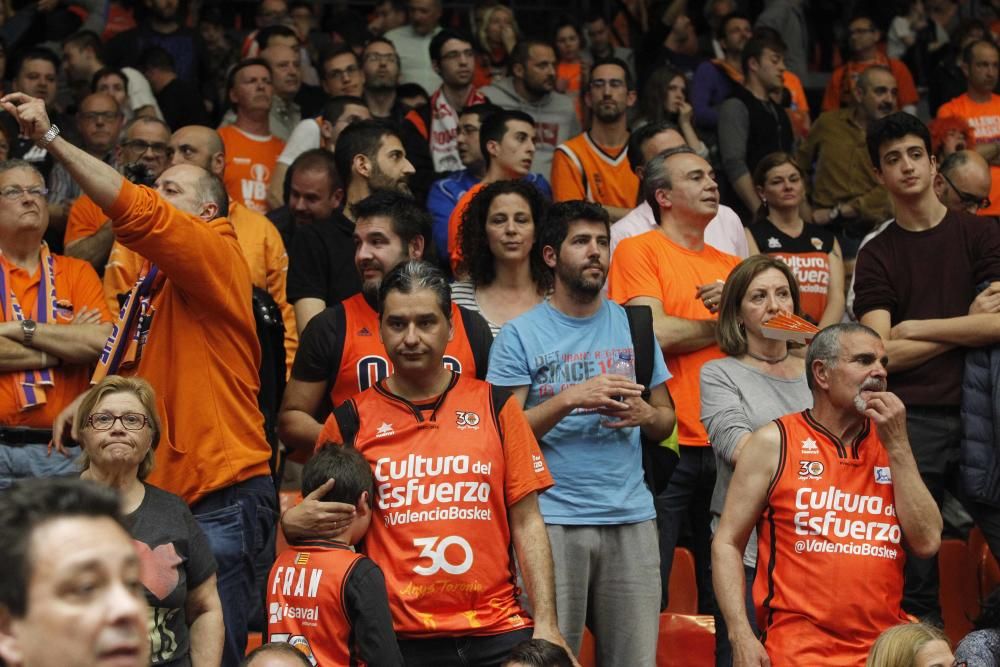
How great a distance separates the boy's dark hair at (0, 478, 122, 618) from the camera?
2.67 metres

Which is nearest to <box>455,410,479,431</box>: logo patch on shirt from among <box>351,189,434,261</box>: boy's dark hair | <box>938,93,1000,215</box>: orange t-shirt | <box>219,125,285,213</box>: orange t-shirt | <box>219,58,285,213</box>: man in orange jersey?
<box>351,189,434,261</box>: boy's dark hair

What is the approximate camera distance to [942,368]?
6.61 meters

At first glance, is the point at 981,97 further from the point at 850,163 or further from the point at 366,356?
the point at 366,356

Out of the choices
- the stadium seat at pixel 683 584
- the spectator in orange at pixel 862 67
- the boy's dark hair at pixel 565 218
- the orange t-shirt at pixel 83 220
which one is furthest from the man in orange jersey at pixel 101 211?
the spectator in orange at pixel 862 67

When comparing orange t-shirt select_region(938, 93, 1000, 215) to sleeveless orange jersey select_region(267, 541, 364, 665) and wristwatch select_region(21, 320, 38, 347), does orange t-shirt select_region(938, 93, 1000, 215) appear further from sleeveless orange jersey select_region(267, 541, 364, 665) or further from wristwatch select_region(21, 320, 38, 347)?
sleeveless orange jersey select_region(267, 541, 364, 665)

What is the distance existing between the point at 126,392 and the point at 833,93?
8.52 metres

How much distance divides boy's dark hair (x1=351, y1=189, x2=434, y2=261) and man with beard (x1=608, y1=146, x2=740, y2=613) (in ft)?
3.33

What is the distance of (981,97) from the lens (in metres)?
10.9

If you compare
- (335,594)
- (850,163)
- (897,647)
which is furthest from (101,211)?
(850,163)

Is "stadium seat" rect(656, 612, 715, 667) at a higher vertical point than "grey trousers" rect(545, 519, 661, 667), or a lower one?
lower

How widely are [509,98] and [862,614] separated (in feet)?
19.4

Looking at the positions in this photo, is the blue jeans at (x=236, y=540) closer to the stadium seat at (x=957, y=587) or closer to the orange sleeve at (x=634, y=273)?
the orange sleeve at (x=634, y=273)

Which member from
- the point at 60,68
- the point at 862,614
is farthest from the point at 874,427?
the point at 60,68

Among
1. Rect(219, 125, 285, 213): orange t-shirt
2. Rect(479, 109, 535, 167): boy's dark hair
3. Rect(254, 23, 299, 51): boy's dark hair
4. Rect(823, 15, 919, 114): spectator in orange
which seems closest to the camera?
Rect(479, 109, 535, 167): boy's dark hair
